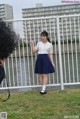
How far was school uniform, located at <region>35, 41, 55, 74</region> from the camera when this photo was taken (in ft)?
25.7

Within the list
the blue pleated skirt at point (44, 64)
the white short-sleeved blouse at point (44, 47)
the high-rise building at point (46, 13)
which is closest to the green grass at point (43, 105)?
the blue pleated skirt at point (44, 64)

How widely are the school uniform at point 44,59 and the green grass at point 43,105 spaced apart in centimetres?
53

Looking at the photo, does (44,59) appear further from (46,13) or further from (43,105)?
(46,13)

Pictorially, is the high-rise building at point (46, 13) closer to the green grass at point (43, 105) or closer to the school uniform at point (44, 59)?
the school uniform at point (44, 59)

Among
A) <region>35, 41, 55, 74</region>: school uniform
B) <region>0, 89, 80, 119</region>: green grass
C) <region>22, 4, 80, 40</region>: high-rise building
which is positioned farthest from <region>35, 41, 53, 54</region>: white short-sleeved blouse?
<region>0, 89, 80, 119</region>: green grass

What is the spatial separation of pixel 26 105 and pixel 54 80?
208cm

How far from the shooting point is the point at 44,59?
787 centimetres

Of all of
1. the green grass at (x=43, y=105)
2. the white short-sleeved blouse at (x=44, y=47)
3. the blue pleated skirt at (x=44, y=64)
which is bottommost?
the green grass at (x=43, y=105)

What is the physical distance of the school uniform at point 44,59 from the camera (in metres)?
7.82

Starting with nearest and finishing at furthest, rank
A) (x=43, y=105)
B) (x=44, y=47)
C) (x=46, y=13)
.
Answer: (x=43, y=105) < (x=44, y=47) < (x=46, y=13)

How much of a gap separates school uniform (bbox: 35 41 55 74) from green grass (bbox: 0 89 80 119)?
20.8 inches

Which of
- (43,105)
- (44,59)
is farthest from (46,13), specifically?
(43,105)

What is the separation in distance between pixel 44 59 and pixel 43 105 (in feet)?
5.58

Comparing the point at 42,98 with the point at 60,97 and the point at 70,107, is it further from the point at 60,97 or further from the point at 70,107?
the point at 70,107
